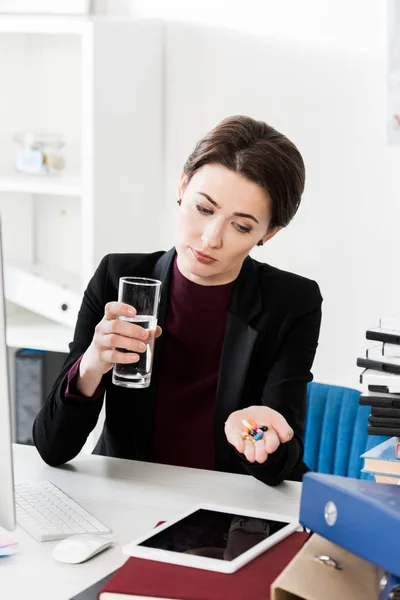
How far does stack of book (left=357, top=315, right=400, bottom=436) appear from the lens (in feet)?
5.12

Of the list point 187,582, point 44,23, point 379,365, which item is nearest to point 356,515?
Result: point 187,582

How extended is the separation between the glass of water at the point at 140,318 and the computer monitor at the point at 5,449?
0.33 m

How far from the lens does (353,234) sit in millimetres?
3203

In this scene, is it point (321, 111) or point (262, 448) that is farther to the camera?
point (321, 111)

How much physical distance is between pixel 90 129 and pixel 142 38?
1.34ft

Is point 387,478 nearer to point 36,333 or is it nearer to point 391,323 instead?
point 391,323

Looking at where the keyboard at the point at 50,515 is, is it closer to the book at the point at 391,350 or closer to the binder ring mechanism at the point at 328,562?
the binder ring mechanism at the point at 328,562

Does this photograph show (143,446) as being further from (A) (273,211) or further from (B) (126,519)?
(A) (273,211)

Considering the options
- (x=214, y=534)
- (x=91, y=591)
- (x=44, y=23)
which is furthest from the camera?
(x=44, y=23)

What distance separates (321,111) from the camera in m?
3.20

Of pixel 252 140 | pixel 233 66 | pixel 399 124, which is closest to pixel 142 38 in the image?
pixel 233 66

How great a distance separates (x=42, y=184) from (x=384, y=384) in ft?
6.15

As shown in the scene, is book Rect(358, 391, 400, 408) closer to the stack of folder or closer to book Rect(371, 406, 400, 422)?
book Rect(371, 406, 400, 422)

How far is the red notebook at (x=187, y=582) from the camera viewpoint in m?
1.18
